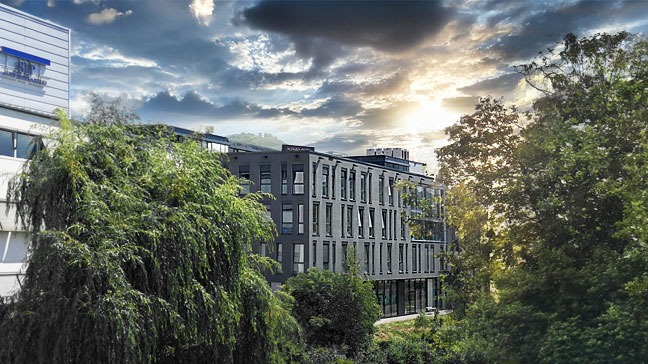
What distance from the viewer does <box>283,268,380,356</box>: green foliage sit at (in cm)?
→ 3447

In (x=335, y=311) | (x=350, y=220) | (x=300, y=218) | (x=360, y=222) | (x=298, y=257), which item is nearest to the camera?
(x=335, y=311)

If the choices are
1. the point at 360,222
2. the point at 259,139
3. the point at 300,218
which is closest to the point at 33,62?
the point at 300,218

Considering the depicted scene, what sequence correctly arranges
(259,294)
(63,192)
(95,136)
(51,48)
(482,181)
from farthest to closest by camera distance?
(51,48), (482,181), (259,294), (95,136), (63,192)

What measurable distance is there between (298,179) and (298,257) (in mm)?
5872

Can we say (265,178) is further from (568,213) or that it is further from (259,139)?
(259,139)

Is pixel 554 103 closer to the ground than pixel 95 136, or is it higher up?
higher up

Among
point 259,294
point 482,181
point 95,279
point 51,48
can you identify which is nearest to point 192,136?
point 259,294

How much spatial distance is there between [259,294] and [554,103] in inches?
517

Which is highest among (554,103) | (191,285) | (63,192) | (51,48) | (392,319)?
(51,48)

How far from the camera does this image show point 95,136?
1823 centimetres

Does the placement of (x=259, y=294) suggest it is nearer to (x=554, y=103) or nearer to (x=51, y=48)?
(x=554, y=103)

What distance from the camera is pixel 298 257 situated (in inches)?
2151

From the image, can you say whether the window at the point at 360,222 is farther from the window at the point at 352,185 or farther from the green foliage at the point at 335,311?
the green foliage at the point at 335,311

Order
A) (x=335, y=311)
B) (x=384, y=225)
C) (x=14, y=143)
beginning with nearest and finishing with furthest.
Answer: (x=14, y=143)
(x=335, y=311)
(x=384, y=225)
